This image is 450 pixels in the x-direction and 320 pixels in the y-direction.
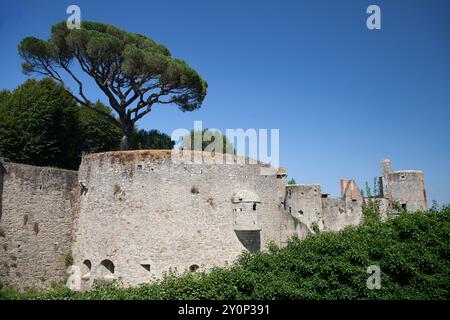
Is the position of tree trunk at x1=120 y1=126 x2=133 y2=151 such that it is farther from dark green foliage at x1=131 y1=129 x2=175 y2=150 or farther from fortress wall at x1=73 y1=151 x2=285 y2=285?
fortress wall at x1=73 y1=151 x2=285 y2=285

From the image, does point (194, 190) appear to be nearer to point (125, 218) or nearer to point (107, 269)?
point (125, 218)

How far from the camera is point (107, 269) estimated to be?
50.9 ft

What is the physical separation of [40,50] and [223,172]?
473 inches

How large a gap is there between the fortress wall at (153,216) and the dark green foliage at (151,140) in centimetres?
909

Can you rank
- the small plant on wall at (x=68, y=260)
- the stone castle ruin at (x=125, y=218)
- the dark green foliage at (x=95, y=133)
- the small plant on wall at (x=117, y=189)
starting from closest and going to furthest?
the stone castle ruin at (x=125, y=218) < the small plant on wall at (x=117, y=189) < the small plant on wall at (x=68, y=260) < the dark green foliage at (x=95, y=133)

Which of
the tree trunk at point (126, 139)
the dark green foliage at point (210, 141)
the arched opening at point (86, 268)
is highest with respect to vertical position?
the dark green foliage at point (210, 141)

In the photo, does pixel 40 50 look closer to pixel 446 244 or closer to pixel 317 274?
pixel 317 274

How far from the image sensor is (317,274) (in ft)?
41.8

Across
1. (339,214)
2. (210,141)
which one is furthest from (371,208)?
(210,141)

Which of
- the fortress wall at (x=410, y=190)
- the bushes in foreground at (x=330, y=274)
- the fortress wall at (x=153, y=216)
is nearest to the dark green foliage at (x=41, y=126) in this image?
the fortress wall at (x=153, y=216)

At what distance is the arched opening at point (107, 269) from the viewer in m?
15.3

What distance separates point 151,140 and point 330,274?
17.1 meters

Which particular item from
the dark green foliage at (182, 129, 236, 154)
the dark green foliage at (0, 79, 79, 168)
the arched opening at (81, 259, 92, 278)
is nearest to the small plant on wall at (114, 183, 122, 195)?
the arched opening at (81, 259, 92, 278)

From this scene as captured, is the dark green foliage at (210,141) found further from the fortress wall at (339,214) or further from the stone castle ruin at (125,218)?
the stone castle ruin at (125,218)
